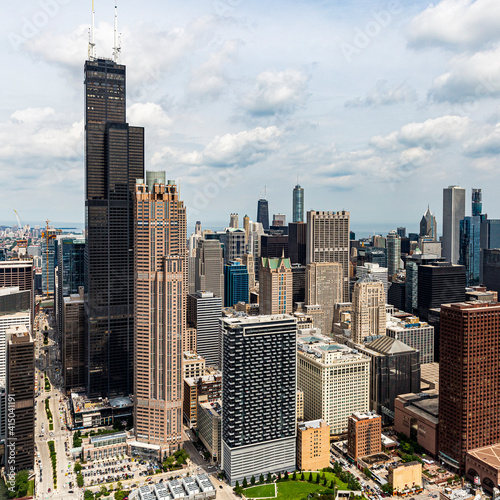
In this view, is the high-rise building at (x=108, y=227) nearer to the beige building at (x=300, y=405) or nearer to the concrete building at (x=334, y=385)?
the beige building at (x=300, y=405)

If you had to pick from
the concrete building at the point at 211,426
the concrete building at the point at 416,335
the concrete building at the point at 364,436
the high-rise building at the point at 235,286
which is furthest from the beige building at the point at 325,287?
the concrete building at the point at 211,426

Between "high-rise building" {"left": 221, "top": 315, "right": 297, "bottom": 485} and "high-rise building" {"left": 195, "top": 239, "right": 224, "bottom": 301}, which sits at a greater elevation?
"high-rise building" {"left": 195, "top": 239, "right": 224, "bottom": 301}

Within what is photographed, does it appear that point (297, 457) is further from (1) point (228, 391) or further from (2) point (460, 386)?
(2) point (460, 386)

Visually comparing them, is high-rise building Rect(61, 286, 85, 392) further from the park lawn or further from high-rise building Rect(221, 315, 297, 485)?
the park lawn

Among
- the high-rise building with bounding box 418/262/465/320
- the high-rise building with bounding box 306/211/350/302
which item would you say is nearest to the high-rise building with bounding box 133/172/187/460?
the high-rise building with bounding box 418/262/465/320

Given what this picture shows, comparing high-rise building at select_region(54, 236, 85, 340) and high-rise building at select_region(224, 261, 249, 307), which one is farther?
high-rise building at select_region(224, 261, 249, 307)

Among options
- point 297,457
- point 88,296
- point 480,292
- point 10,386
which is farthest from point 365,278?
point 10,386
